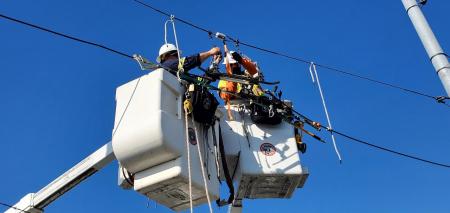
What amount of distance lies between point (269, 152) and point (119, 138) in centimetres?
223

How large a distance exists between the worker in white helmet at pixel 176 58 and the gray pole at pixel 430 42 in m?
2.38

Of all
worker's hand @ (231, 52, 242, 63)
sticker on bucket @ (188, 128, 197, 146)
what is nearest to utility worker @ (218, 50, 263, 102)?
worker's hand @ (231, 52, 242, 63)

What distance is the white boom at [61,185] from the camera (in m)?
7.48

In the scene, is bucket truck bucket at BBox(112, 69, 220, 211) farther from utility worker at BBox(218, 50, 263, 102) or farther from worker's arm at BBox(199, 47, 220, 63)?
utility worker at BBox(218, 50, 263, 102)

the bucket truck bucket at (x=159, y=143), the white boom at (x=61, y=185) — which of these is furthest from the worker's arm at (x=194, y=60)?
the white boom at (x=61, y=185)

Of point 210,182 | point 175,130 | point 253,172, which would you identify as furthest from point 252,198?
point 175,130

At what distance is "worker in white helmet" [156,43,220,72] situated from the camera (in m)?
6.67

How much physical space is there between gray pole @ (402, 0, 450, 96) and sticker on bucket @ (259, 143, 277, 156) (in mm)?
2172

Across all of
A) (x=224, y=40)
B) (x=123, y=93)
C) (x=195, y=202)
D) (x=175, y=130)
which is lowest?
(x=195, y=202)

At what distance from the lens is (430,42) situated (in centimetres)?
663

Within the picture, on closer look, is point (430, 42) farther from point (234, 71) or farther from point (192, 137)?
point (192, 137)

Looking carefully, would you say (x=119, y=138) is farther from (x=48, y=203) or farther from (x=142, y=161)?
(x=48, y=203)

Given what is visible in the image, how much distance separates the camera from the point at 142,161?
18.8ft

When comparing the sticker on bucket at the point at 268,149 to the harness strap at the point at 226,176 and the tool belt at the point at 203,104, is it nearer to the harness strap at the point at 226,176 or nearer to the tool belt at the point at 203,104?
the harness strap at the point at 226,176
